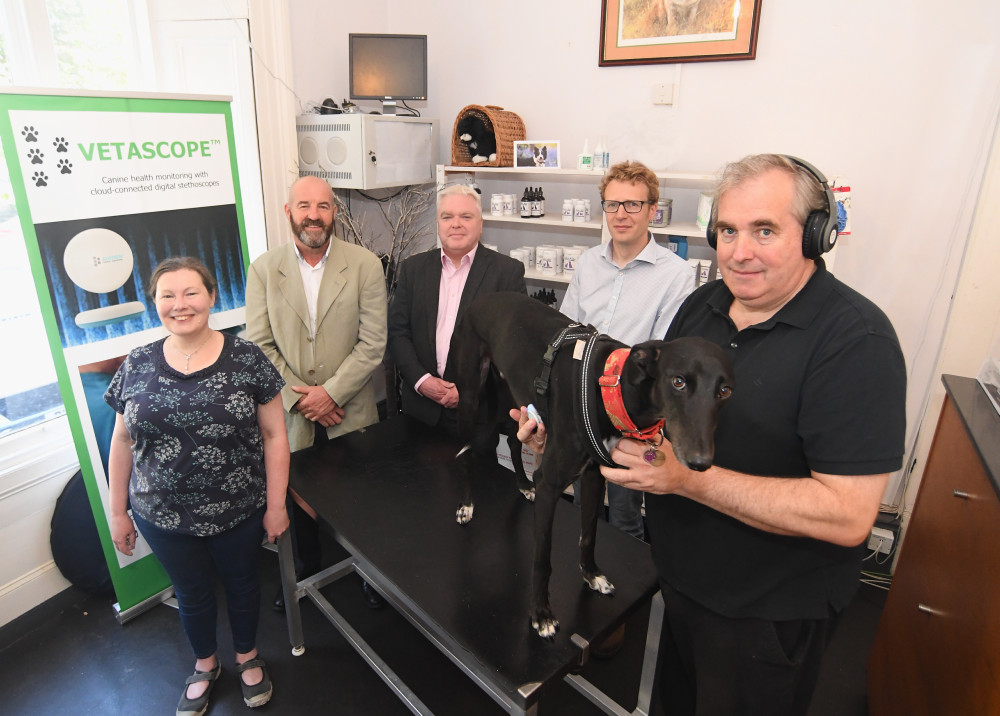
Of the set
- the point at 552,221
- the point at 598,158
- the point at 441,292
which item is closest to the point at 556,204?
the point at 552,221

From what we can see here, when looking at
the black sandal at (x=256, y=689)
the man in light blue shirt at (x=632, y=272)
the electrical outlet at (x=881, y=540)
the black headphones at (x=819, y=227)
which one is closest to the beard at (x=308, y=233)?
the man in light blue shirt at (x=632, y=272)

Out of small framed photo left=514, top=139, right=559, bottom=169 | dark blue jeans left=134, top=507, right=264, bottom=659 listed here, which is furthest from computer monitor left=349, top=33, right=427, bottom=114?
dark blue jeans left=134, top=507, right=264, bottom=659

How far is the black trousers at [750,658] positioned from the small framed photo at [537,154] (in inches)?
107

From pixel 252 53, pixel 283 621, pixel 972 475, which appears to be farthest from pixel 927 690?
pixel 252 53

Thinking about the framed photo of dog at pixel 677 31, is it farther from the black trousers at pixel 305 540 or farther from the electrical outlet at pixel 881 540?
the black trousers at pixel 305 540

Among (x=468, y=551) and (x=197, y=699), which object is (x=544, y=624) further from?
(x=197, y=699)

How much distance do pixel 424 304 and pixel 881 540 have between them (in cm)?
265

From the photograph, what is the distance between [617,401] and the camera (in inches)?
47.6

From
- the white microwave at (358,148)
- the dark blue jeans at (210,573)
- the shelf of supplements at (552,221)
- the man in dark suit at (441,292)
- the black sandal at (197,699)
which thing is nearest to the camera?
the dark blue jeans at (210,573)

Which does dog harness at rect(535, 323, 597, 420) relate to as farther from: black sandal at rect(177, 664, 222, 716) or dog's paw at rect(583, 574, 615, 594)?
black sandal at rect(177, 664, 222, 716)

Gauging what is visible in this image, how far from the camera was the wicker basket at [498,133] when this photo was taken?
3.56 m

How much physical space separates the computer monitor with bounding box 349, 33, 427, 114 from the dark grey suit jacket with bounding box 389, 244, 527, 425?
159 centimetres

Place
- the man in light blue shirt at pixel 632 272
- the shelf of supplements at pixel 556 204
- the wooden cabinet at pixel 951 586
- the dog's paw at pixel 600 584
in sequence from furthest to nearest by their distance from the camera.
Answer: the shelf of supplements at pixel 556 204 → the man in light blue shirt at pixel 632 272 → the dog's paw at pixel 600 584 → the wooden cabinet at pixel 951 586

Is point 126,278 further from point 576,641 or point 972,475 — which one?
point 972,475
